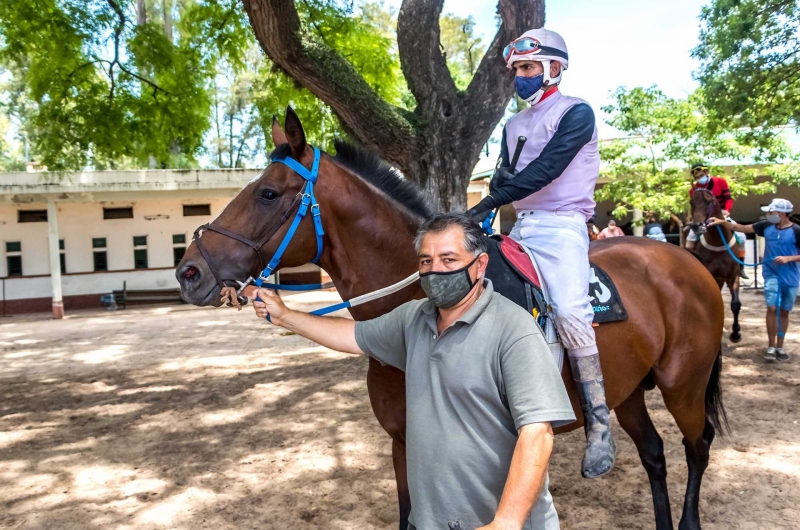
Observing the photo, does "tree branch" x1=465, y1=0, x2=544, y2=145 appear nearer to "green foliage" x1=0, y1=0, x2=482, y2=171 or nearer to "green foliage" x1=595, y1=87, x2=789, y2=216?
"green foliage" x1=0, y1=0, x2=482, y2=171

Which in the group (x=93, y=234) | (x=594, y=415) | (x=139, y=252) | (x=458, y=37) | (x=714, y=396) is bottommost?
(x=714, y=396)

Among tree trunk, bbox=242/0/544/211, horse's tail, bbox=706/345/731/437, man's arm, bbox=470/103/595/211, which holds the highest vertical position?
tree trunk, bbox=242/0/544/211

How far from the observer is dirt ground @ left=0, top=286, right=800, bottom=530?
159 inches

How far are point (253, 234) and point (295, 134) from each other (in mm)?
495

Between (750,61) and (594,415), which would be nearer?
(594,415)

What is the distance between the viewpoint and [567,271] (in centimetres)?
272

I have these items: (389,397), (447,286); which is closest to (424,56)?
(389,397)

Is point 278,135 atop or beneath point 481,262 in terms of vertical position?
atop

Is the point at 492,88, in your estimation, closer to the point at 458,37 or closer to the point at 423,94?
the point at 423,94

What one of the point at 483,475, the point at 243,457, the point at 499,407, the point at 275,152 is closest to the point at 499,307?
the point at 499,407

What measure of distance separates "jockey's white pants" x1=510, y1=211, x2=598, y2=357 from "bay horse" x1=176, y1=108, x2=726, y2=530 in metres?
0.22

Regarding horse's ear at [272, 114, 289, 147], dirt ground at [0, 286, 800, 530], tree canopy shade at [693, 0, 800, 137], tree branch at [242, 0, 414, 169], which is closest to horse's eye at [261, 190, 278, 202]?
horse's ear at [272, 114, 289, 147]

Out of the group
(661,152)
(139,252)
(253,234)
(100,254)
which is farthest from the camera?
(139,252)

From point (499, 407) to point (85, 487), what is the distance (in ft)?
14.1
